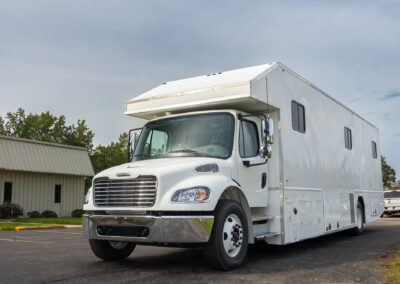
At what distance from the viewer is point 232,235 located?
649cm

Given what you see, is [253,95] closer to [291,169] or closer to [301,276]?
[291,169]

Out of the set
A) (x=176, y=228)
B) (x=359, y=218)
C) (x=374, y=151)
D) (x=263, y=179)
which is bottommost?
(x=359, y=218)

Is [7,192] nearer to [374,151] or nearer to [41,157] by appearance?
[41,157]

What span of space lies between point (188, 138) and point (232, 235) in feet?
6.19

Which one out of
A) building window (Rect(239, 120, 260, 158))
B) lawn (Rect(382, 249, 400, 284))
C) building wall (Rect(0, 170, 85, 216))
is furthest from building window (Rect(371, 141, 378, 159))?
building wall (Rect(0, 170, 85, 216))

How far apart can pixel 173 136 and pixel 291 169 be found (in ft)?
8.01

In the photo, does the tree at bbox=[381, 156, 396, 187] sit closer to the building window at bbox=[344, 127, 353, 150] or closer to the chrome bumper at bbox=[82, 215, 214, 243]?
the building window at bbox=[344, 127, 353, 150]

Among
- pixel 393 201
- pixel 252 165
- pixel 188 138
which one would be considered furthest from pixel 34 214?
pixel 252 165

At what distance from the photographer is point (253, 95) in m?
7.43

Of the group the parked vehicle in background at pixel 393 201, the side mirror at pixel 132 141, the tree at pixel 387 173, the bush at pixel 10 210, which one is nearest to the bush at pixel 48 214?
the bush at pixel 10 210

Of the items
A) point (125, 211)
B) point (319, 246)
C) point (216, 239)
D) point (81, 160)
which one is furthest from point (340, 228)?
point (81, 160)

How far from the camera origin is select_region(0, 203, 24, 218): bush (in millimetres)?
25953

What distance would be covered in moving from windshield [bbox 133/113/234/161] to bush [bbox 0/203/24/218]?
2117cm

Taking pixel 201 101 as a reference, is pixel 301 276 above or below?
below
